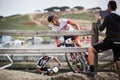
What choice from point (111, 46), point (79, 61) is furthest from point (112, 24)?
point (79, 61)

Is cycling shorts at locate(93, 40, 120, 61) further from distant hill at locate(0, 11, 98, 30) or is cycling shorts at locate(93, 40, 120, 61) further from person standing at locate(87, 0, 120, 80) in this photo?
distant hill at locate(0, 11, 98, 30)

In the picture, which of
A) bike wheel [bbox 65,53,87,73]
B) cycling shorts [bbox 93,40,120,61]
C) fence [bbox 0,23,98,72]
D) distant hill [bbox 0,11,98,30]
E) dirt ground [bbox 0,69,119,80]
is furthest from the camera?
distant hill [bbox 0,11,98,30]

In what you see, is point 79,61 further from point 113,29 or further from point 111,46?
point 113,29

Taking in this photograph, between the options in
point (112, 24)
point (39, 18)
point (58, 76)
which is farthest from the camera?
point (39, 18)

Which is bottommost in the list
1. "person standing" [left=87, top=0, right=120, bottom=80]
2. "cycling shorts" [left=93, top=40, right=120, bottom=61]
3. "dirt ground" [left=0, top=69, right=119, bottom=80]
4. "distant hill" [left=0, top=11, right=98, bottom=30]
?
"distant hill" [left=0, top=11, right=98, bottom=30]

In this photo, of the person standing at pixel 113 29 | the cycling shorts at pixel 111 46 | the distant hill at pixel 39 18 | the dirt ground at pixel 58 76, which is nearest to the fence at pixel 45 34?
the dirt ground at pixel 58 76

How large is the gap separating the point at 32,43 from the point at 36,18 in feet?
4.03

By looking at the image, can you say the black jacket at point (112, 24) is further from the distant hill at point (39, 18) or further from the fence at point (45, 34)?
the distant hill at point (39, 18)

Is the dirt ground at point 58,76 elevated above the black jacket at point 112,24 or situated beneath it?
situated beneath

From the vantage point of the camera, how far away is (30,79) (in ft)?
20.3

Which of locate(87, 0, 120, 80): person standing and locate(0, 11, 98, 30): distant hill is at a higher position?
locate(87, 0, 120, 80): person standing

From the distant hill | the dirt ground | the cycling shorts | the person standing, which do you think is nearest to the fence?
the dirt ground

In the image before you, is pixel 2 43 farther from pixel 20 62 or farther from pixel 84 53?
pixel 84 53

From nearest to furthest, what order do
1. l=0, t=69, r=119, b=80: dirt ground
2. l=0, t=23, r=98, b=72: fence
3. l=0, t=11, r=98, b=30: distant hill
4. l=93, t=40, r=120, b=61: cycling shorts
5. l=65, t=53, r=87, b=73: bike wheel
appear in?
l=93, t=40, r=120, b=61: cycling shorts, l=0, t=69, r=119, b=80: dirt ground, l=0, t=23, r=98, b=72: fence, l=65, t=53, r=87, b=73: bike wheel, l=0, t=11, r=98, b=30: distant hill
